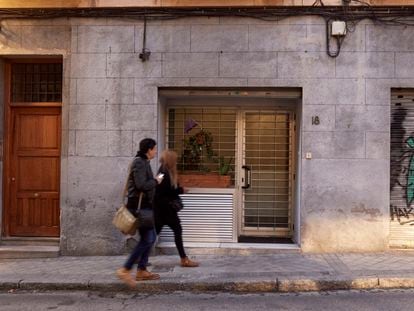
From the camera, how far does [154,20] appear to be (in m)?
8.84

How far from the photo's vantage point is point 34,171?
9336mm

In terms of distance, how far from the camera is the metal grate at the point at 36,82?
372 inches

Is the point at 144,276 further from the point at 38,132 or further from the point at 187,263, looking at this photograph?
the point at 38,132

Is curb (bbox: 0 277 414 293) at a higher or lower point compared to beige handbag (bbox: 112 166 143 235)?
lower

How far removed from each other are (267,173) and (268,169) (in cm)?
8

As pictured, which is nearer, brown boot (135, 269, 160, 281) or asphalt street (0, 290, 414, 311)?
asphalt street (0, 290, 414, 311)

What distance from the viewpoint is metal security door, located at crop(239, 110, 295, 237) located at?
9.69 metres

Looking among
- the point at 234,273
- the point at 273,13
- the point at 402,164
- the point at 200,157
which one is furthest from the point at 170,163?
the point at 402,164

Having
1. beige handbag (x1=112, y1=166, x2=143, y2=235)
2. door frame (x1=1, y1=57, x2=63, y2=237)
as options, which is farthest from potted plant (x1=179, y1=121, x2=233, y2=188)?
beige handbag (x1=112, y1=166, x2=143, y2=235)

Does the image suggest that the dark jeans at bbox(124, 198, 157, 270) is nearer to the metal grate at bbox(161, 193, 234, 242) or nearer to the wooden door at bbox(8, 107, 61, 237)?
the metal grate at bbox(161, 193, 234, 242)

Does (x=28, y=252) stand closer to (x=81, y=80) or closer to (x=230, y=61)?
(x=81, y=80)

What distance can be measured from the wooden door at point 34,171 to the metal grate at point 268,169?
11.6 ft

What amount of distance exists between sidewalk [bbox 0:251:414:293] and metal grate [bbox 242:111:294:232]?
4.03 feet

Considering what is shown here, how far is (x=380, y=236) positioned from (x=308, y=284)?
2287 millimetres
